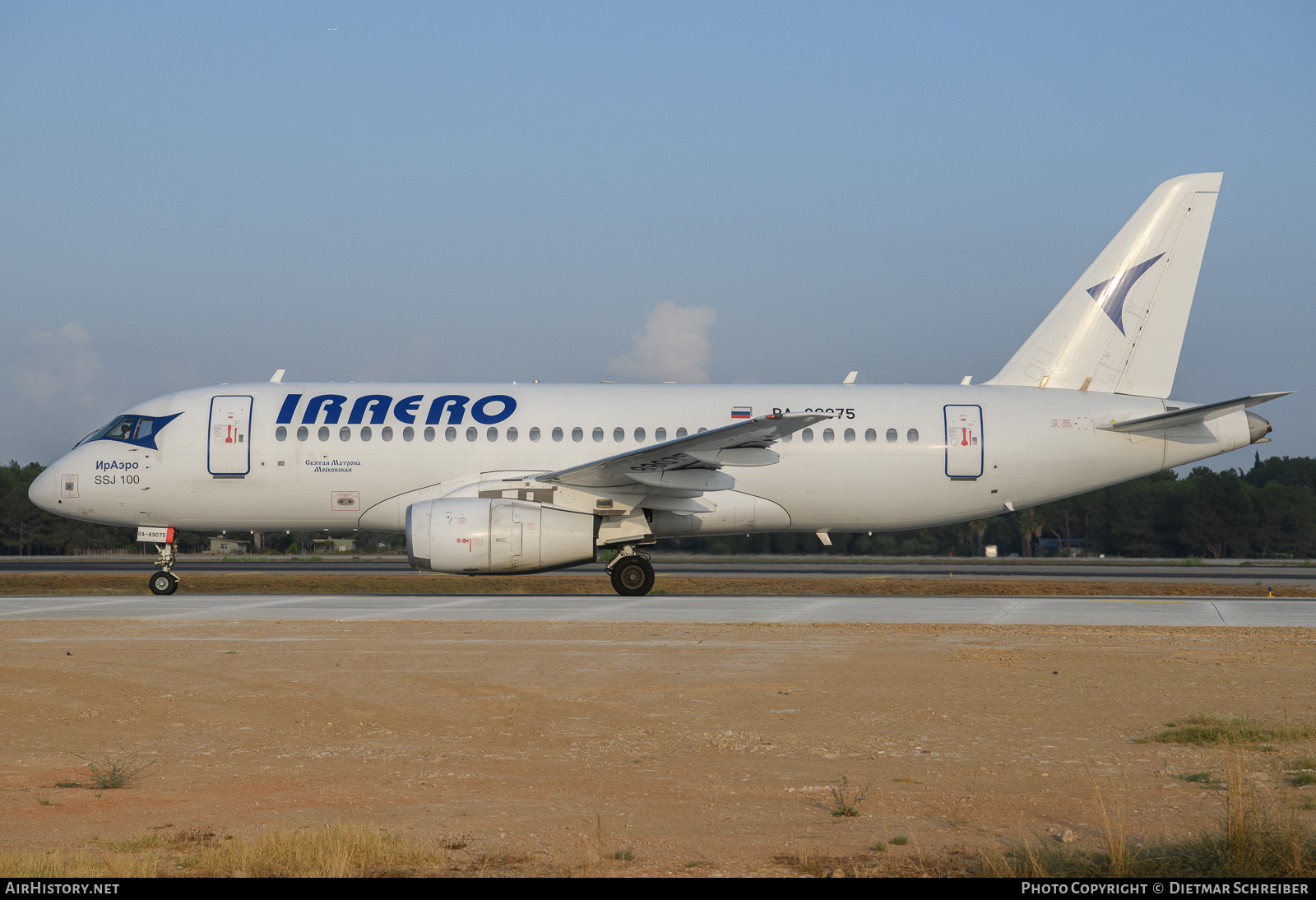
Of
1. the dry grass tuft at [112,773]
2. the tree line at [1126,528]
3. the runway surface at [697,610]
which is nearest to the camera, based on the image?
the dry grass tuft at [112,773]

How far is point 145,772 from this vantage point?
6523 mm

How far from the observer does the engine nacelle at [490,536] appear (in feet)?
56.3

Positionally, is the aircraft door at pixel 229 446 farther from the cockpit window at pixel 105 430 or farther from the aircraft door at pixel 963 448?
the aircraft door at pixel 963 448

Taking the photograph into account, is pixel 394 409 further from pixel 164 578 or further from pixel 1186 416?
pixel 1186 416

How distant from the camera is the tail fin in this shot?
67.1 feet

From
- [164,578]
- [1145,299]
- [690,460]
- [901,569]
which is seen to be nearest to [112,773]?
[690,460]

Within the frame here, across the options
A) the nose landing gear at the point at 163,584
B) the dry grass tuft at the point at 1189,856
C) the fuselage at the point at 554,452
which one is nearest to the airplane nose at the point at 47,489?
the fuselage at the point at 554,452

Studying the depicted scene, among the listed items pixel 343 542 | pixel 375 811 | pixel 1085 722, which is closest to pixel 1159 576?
pixel 1085 722

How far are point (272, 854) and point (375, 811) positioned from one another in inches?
40.8

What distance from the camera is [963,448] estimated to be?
1977cm

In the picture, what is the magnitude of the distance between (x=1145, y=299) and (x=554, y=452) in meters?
12.0

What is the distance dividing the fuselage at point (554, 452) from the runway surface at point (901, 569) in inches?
317

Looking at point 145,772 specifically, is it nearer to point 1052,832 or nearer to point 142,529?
point 1052,832

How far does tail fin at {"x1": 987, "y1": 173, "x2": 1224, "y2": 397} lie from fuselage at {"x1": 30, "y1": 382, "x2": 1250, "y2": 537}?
77cm
